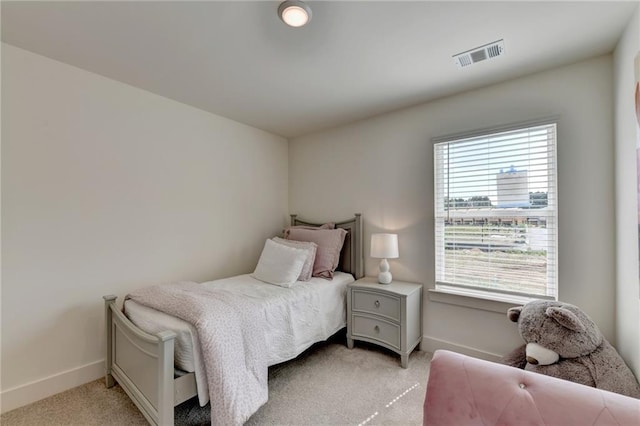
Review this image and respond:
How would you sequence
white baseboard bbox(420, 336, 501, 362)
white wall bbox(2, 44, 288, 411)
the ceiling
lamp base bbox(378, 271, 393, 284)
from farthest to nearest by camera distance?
lamp base bbox(378, 271, 393, 284)
white baseboard bbox(420, 336, 501, 362)
white wall bbox(2, 44, 288, 411)
the ceiling

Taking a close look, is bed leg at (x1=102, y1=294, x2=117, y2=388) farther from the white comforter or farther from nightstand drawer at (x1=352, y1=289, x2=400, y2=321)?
nightstand drawer at (x1=352, y1=289, x2=400, y2=321)

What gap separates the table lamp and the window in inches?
16.2

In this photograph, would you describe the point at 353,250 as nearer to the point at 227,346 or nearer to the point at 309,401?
Result: the point at 309,401

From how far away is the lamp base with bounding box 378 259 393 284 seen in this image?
2.76 metres

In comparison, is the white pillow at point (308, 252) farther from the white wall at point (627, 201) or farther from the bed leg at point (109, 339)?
the white wall at point (627, 201)

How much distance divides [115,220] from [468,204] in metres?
3.07

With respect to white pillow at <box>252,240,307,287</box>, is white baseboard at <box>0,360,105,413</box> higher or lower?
lower

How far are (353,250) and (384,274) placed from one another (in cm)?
53

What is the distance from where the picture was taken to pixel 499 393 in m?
0.93

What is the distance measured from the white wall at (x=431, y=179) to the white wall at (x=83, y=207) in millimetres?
1492

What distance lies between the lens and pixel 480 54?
77.2 inches

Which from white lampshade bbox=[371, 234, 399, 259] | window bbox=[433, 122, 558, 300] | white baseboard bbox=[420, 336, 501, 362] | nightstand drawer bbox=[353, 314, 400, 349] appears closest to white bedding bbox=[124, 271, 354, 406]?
nightstand drawer bbox=[353, 314, 400, 349]

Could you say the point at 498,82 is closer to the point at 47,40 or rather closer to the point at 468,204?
the point at 468,204

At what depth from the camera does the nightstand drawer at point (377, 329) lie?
250 cm
